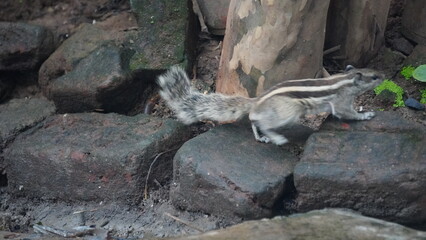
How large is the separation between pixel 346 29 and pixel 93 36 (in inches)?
99.1

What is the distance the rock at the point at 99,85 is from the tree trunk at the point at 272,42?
1.07m

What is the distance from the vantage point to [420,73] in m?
6.14

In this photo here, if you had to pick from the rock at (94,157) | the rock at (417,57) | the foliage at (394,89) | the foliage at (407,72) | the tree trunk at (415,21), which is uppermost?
the tree trunk at (415,21)

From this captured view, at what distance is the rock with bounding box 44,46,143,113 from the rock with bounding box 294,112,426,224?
2090 millimetres

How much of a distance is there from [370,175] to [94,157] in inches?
90.2

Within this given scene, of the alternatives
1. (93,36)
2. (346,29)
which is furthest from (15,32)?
(346,29)

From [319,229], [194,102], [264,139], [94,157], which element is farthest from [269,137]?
[94,157]

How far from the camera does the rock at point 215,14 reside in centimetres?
684

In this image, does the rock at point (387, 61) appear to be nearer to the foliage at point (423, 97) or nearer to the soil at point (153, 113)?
the soil at point (153, 113)

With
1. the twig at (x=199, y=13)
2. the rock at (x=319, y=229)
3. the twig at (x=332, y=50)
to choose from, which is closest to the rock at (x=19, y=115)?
the twig at (x=199, y=13)

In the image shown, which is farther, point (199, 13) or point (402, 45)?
point (199, 13)

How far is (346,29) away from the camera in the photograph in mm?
6449

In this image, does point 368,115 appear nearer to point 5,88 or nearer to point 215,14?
point 215,14

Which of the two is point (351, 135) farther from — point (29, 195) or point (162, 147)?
point (29, 195)
